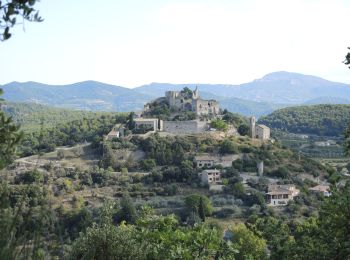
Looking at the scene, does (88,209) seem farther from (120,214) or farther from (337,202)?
(337,202)

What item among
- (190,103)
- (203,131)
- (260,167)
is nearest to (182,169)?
(260,167)

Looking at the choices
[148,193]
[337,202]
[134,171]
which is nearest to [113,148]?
[134,171]

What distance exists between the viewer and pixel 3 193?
15.6ft

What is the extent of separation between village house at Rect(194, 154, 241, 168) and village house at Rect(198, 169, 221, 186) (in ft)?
7.84

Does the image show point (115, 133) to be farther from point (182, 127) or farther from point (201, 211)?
point (201, 211)

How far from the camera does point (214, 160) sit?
48.2m

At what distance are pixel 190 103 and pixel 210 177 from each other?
15016 millimetres

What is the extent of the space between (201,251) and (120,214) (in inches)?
1053

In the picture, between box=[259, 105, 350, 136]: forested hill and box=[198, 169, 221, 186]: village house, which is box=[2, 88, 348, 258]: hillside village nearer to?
box=[198, 169, 221, 186]: village house

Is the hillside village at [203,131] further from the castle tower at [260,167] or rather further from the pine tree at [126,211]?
the pine tree at [126,211]

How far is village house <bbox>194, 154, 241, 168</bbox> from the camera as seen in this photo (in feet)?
156

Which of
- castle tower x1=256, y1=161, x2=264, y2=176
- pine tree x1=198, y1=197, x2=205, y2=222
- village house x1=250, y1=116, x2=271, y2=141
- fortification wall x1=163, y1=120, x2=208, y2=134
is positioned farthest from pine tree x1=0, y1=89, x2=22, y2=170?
village house x1=250, y1=116, x2=271, y2=141

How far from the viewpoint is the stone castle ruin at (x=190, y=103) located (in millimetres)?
57594

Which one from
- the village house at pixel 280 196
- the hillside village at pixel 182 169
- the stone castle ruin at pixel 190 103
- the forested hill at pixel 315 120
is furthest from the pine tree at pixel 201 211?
the forested hill at pixel 315 120
